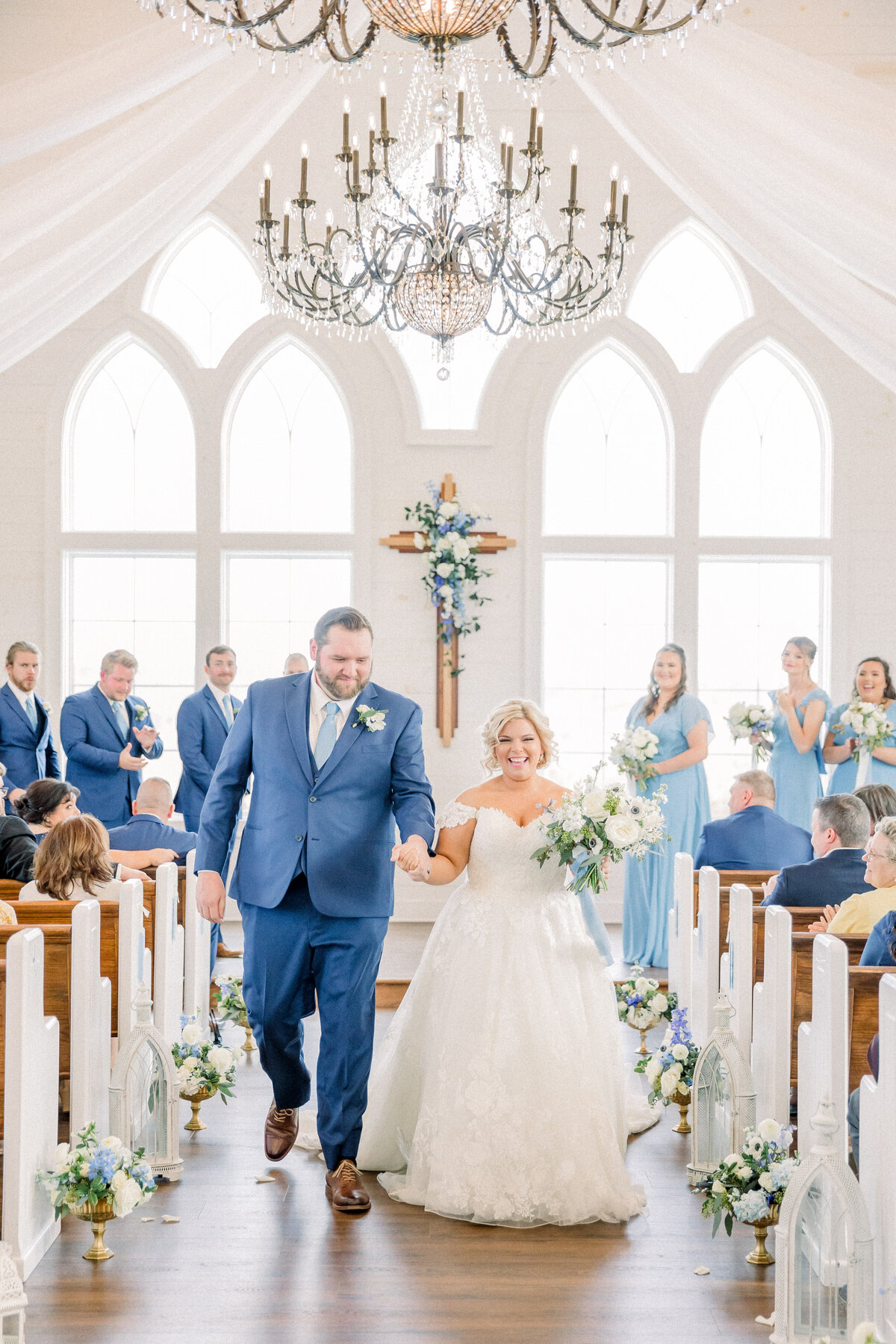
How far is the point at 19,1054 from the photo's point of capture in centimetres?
328

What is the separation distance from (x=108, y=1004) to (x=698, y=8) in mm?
3393

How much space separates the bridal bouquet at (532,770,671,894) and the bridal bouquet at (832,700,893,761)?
3.12 m

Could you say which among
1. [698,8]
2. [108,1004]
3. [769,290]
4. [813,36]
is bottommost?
[108,1004]

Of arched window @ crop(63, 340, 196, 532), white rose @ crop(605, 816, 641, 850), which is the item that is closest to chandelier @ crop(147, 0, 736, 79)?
white rose @ crop(605, 816, 641, 850)

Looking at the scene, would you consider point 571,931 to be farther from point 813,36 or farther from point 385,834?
point 813,36

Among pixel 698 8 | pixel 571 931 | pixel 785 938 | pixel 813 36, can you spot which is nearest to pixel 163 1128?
pixel 571 931

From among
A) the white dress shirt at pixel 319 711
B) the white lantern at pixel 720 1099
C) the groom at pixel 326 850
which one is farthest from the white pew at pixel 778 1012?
the white dress shirt at pixel 319 711

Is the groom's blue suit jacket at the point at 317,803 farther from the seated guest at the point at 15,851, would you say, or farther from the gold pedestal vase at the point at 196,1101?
the seated guest at the point at 15,851

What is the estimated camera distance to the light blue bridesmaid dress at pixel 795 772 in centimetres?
750

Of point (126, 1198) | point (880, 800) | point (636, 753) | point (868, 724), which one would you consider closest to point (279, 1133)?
point (126, 1198)

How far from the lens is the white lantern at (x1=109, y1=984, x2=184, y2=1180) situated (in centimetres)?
396

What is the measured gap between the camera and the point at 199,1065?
15.0 ft

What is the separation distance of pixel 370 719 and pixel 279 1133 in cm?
145

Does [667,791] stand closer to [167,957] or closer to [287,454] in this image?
[167,957]
